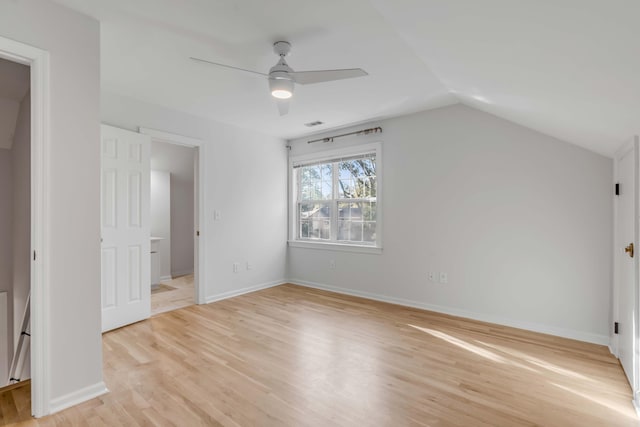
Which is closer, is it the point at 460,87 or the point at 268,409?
the point at 268,409

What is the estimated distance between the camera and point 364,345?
110 inches

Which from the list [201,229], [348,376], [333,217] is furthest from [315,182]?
[348,376]

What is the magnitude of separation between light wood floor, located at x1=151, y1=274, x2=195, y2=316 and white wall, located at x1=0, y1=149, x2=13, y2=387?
137cm

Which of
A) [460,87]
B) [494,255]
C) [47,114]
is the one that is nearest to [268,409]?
[47,114]

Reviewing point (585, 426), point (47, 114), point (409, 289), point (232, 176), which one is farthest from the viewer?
point (232, 176)

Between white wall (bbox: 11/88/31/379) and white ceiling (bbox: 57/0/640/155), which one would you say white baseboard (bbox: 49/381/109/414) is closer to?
white wall (bbox: 11/88/31/379)

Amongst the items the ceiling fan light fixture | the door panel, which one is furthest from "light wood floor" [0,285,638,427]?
the ceiling fan light fixture

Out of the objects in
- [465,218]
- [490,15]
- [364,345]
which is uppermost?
[490,15]

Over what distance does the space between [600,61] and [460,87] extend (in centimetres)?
162

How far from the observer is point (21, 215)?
2.90 meters

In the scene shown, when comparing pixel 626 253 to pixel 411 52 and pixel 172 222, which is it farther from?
pixel 172 222

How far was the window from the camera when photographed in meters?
4.42

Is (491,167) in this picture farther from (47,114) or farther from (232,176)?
(47,114)

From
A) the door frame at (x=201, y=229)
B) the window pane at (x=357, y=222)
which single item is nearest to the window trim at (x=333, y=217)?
the window pane at (x=357, y=222)
